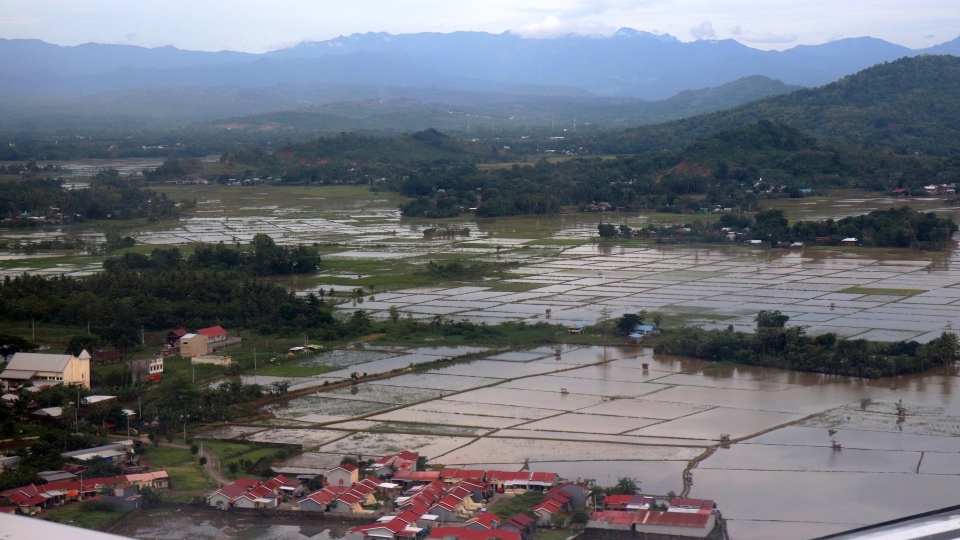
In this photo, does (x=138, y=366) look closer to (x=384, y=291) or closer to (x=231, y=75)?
(x=384, y=291)

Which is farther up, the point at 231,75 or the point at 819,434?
the point at 231,75

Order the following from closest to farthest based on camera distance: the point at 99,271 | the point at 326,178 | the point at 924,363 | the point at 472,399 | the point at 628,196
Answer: the point at 472,399 < the point at 924,363 < the point at 99,271 < the point at 628,196 < the point at 326,178

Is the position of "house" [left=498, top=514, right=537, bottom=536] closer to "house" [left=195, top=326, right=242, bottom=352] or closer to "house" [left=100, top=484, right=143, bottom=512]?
"house" [left=100, top=484, right=143, bottom=512]

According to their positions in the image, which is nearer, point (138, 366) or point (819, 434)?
point (819, 434)

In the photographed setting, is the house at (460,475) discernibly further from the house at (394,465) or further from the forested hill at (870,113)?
the forested hill at (870,113)

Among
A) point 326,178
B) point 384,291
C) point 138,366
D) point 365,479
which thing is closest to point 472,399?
point 365,479

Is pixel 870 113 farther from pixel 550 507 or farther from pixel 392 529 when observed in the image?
pixel 392 529

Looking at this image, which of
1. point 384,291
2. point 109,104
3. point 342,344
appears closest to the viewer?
point 342,344

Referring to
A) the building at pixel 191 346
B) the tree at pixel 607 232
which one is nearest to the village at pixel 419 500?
the building at pixel 191 346
